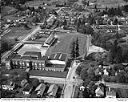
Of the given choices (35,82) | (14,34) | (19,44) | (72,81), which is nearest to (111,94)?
(72,81)

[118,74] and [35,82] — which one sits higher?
[118,74]

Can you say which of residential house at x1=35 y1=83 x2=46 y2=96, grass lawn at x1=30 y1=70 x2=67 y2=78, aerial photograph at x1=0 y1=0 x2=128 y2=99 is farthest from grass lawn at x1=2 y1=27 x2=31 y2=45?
residential house at x1=35 y1=83 x2=46 y2=96

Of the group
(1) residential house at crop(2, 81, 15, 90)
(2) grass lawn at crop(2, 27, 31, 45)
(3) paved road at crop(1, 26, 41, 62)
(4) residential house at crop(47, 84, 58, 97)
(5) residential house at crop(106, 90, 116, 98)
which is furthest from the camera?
(2) grass lawn at crop(2, 27, 31, 45)

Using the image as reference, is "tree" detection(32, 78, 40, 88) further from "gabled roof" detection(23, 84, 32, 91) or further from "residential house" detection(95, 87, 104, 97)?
"residential house" detection(95, 87, 104, 97)

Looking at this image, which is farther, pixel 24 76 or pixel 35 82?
pixel 24 76

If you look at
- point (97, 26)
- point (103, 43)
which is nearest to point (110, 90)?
point (103, 43)

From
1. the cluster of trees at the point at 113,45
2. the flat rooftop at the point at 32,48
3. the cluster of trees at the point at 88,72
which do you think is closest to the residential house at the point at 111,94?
the cluster of trees at the point at 88,72

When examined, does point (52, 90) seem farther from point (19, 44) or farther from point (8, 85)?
point (19, 44)

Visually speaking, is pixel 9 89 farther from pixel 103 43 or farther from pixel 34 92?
pixel 103 43
